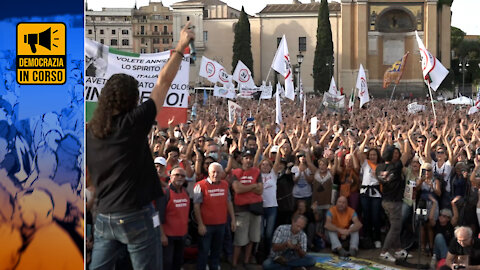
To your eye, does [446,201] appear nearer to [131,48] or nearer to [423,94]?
[423,94]

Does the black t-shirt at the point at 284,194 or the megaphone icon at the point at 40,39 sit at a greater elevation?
the megaphone icon at the point at 40,39

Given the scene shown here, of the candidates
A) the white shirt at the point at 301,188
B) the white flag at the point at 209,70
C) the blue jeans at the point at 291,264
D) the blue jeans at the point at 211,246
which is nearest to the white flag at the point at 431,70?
the white flag at the point at 209,70

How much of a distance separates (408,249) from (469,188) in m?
1.25

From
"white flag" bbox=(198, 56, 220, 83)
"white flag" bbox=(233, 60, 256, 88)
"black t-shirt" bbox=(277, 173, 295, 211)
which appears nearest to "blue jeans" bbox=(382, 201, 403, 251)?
"black t-shirt" bbox=(277, 173, 295, 211)

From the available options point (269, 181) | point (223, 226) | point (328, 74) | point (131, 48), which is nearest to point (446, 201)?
point (269, 181)

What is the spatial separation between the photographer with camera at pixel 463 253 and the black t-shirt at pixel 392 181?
5.84 feet

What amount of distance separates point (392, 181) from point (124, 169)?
7.01m

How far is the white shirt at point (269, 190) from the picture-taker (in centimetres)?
1005

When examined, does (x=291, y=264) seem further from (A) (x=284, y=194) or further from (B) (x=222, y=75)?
(B) (x=222, y=75)

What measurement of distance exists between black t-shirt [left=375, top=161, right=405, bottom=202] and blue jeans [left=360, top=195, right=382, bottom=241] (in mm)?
417

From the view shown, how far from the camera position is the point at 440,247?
9555mm

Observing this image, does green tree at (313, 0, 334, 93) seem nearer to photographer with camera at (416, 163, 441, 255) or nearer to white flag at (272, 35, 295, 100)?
white flag at (272, 35, 295, 100)

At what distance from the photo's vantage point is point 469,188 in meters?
10.4

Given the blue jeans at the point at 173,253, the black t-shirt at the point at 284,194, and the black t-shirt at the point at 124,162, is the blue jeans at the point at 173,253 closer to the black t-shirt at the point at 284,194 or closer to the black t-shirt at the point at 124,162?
the black t-shirt at the point at 284,194
